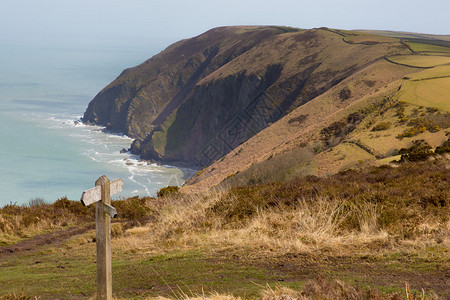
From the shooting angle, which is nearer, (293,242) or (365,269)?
(365,269)

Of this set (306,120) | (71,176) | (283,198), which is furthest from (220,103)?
(283,198)

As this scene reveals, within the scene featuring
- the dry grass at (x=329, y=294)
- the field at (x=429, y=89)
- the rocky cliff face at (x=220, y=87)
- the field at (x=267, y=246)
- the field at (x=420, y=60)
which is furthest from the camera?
the rocky cliff face at (x=220, y=87)

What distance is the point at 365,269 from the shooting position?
23.5 ft

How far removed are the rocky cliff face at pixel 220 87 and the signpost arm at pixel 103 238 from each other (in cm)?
6023

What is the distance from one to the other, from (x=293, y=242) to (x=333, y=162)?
57.2 feet

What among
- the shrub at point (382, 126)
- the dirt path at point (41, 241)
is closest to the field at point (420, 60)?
the shrub at point (382, 126)

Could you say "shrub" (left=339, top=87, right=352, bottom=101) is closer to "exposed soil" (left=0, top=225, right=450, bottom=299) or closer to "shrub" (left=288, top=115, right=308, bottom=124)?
"shrub" (left=288, top=115, right=308, bottom=124)

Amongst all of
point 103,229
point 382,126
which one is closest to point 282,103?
point 382,126

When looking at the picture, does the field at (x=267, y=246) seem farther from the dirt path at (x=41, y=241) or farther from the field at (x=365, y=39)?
the field at (x=365, y=39)

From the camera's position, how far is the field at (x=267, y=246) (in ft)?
21.9

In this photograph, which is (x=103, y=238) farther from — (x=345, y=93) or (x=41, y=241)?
(x=345, y=93)

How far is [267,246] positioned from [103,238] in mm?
4048

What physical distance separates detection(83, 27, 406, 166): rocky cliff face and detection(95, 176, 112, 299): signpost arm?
198ft

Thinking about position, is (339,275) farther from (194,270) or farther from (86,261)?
(86,261)
